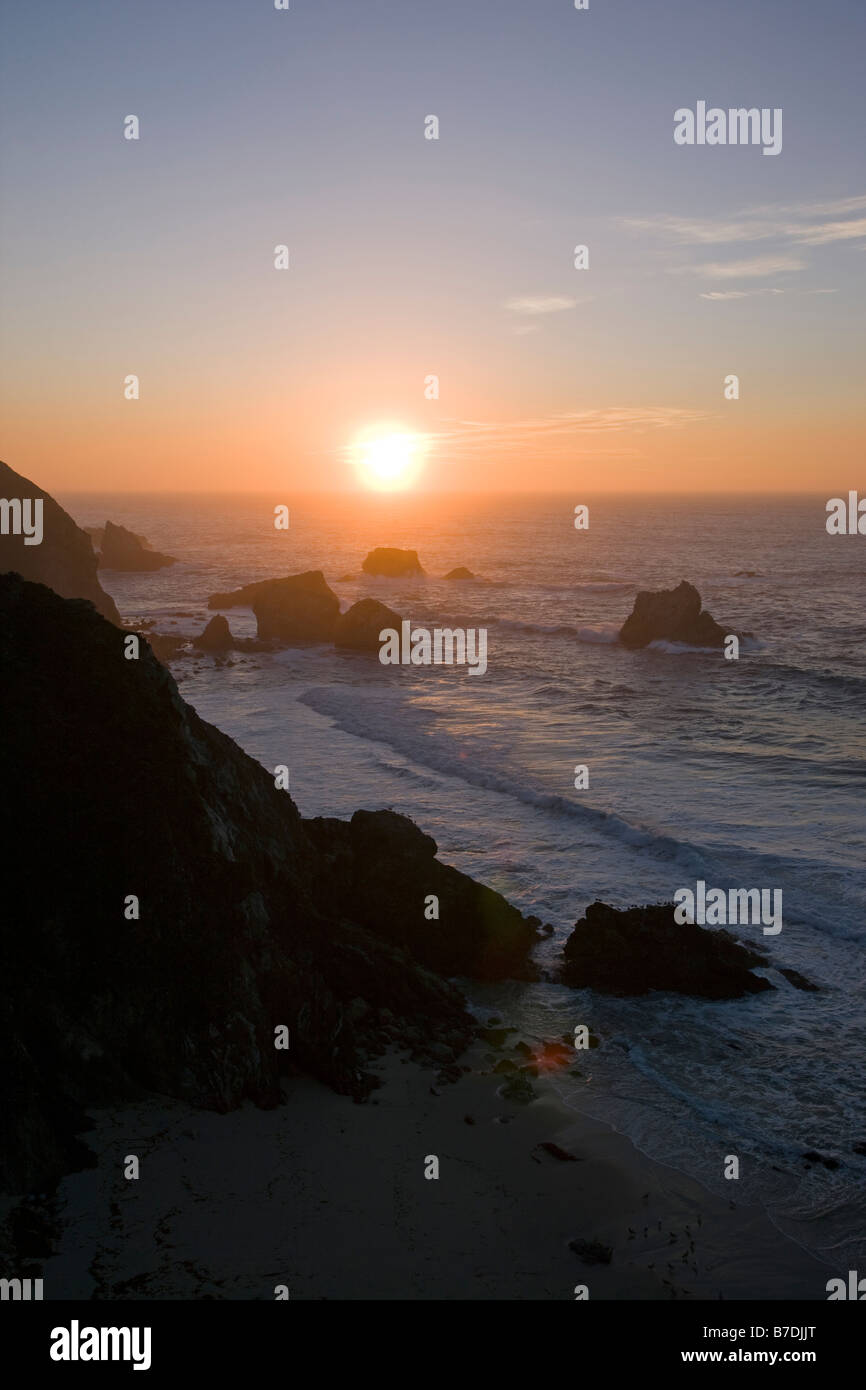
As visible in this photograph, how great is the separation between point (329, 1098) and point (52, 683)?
7650 millimetres

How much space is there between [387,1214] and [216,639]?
182 ft

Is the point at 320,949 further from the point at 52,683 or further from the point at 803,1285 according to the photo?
the point at 803,1285

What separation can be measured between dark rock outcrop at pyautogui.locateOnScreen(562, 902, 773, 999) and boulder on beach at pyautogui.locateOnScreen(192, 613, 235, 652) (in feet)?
159

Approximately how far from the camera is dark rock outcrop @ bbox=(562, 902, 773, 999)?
1902cm

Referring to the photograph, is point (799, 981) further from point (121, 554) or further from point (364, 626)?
point (121, 554)

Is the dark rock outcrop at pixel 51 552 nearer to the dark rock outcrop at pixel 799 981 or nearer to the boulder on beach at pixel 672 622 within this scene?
the boulder on beach at pixel 672 622

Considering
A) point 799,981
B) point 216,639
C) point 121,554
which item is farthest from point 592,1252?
point 121,554

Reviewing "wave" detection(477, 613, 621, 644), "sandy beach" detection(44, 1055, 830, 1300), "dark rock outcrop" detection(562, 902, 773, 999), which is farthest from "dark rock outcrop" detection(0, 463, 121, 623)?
"sandy beach" detection(44, 1055, 830, 1300)

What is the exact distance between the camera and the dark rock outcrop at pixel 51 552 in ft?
165

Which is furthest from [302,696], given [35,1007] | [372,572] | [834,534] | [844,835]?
[834,534]

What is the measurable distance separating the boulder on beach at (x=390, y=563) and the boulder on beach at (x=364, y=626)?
4502 cm

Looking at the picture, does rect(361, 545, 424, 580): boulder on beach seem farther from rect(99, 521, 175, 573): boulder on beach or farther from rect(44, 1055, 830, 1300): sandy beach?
rect(44, 1055, 830, 1300): sandy beach

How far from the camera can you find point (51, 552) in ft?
171

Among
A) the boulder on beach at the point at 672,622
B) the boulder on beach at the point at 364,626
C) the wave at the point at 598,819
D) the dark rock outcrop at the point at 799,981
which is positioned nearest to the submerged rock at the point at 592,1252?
the dark rock outcrop at the point at 799,981
